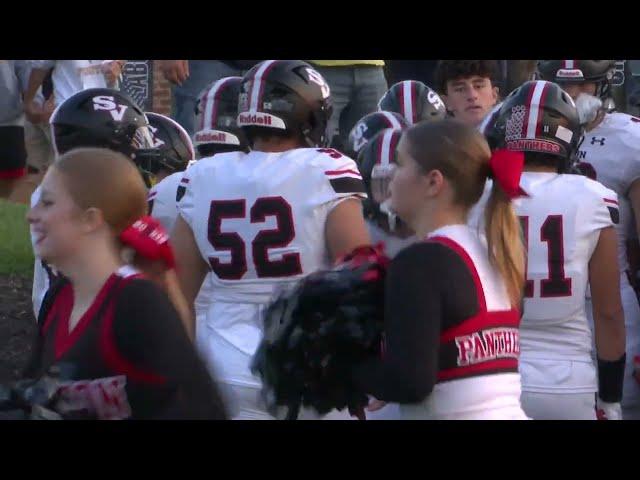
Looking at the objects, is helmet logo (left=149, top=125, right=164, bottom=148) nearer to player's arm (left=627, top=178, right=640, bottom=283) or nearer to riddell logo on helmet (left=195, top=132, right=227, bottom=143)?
riddell logo on helmet (left=195, top=132, right=227, bottom=143)

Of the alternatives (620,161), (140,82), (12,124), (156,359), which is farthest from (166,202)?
(140,82)

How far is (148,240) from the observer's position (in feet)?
13.2

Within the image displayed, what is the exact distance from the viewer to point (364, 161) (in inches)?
235

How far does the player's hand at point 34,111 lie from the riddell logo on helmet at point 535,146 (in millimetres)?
5798

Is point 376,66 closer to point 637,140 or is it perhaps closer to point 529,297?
point 637,140

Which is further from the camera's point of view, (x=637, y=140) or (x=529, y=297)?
(x=637, y=140)

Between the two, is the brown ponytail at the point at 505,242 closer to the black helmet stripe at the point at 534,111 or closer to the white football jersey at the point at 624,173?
→ the black helmet stripe at the point at 534,111

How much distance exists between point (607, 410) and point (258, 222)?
71.7 inches

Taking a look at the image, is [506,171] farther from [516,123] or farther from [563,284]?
[516,123]

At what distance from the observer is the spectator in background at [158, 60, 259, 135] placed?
880cm

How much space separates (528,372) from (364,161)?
1264mm

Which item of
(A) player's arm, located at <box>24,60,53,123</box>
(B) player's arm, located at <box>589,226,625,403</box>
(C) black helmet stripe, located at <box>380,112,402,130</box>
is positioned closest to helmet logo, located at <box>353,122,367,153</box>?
(C) black helmet stripe, located at <box>380,112,402,130</box>

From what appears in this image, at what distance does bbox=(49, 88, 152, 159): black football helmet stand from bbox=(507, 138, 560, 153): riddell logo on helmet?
1.89m
